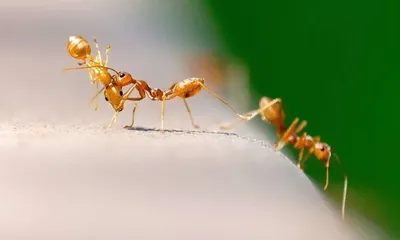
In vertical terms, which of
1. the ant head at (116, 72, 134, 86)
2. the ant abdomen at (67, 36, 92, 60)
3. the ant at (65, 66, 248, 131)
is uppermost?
the ant abdomen at (67, 36, 92, 60)

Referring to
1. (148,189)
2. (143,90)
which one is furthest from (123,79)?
(148,189)

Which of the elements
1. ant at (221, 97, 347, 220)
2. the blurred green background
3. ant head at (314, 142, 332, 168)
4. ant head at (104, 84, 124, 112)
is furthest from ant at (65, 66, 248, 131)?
the blurred green background

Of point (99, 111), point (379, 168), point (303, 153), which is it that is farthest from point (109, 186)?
point (379, 168)

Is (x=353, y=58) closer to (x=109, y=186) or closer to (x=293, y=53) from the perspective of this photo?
(x=293, y=53)

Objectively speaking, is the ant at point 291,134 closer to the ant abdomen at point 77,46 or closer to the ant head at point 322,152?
the ant head at point 322,152

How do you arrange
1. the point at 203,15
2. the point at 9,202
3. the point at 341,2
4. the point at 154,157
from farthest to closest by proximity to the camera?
1. the point at 341,2
2. the point at 203,15
3. the point at 154,157
4. the point at 9,202

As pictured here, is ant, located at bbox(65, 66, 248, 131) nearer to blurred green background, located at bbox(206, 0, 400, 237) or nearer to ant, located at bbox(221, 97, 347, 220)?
ant, located at bbox(221, 97, 347, 220)
